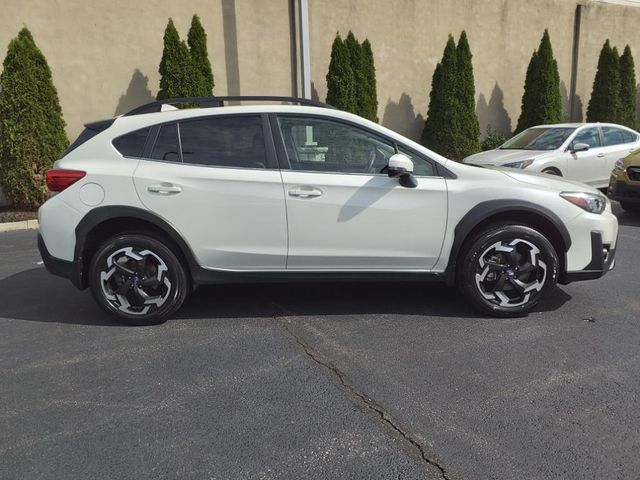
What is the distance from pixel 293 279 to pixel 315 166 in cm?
86

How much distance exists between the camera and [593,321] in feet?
13.0

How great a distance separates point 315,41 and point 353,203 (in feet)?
31.0

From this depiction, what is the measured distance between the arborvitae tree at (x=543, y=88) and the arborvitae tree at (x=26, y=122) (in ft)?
38.1

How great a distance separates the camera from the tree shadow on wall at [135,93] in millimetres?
10586

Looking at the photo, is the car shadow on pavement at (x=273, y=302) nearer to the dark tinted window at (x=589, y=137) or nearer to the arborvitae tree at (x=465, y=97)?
the dark tinted window at (x=589, y=137)

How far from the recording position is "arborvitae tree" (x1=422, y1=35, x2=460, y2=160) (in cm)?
1271

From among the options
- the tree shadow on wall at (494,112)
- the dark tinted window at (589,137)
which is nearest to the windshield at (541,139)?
the dark tinted window at (589,137)

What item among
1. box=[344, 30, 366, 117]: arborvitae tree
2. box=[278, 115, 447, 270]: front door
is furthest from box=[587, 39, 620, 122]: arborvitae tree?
box=[278, 115, 447, 270]: front door

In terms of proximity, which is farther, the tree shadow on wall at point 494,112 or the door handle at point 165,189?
the tree shadow on wall at point 494,112

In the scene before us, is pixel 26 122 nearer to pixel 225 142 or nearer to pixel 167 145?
pixel 167 145

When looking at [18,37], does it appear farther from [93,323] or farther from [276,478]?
[276,478]

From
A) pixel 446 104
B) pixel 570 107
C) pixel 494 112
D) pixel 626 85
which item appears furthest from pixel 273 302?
pixel 626 85

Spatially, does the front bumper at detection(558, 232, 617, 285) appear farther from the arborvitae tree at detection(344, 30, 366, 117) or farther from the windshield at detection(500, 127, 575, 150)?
the arborvitae tree at detection(344, 30, 366, 117)

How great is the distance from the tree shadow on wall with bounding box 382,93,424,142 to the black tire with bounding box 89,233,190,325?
10.1 meters
